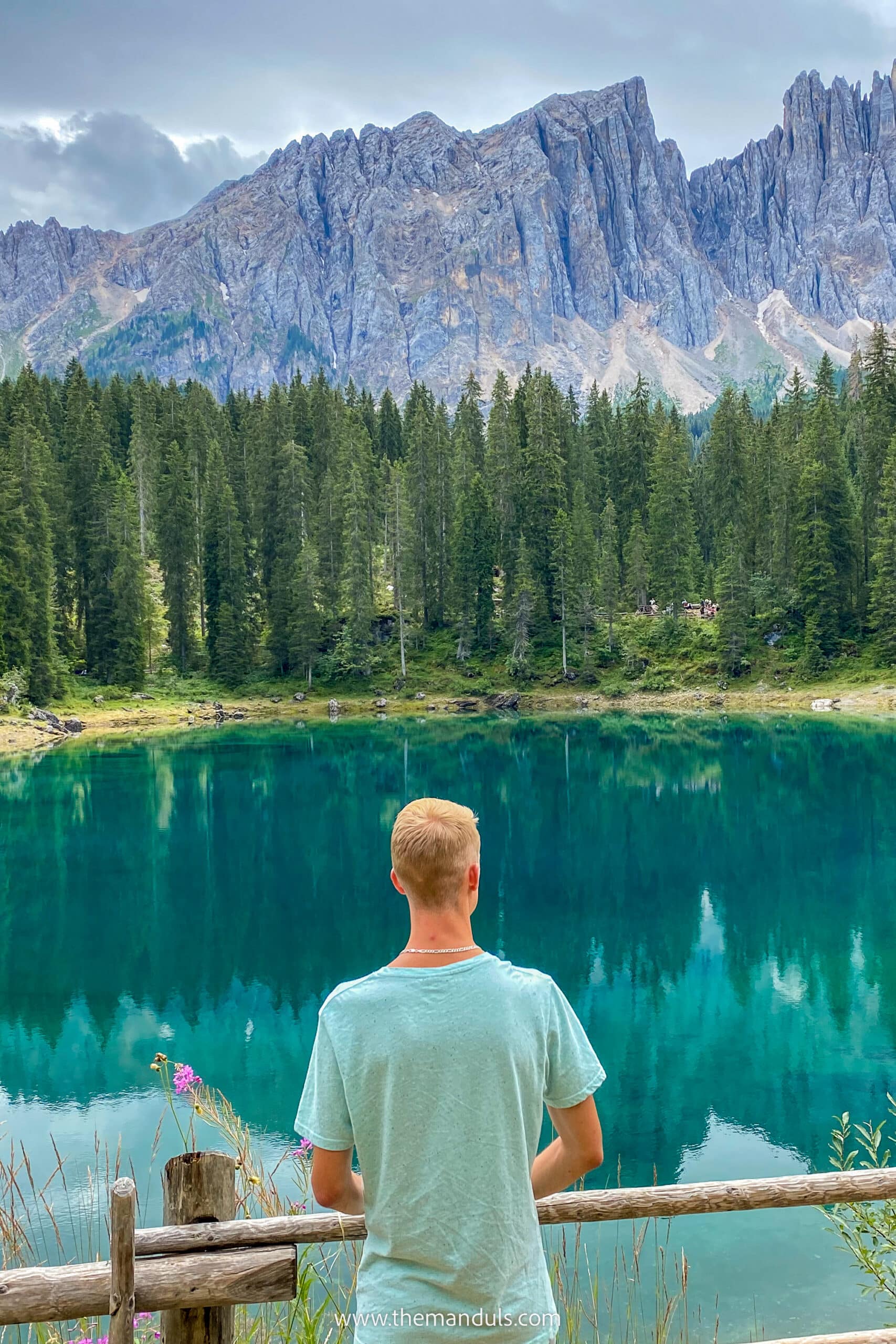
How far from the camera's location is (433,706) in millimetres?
63938

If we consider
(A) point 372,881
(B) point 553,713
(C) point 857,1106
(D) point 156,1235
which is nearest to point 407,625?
(B) point 553,713

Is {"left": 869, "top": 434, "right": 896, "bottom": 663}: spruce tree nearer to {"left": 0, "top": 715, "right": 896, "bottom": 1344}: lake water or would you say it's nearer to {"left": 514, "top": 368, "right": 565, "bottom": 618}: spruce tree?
{"left": 0, "top": 715, "right": 896, "bottom": 1344}: lake water

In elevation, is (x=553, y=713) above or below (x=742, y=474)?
below

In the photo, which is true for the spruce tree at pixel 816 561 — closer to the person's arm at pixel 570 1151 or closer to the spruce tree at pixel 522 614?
the spruce tree at pixel 522 614

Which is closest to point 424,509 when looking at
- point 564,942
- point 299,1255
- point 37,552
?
point 37,552

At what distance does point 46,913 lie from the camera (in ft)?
72.8

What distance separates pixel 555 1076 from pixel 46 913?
2168 centimetres

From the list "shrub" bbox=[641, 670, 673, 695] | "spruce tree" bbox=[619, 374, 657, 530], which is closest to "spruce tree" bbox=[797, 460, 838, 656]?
"shrub" bbox=[641, 670, 673, 695]

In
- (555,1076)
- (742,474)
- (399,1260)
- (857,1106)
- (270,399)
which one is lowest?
(857,1106)

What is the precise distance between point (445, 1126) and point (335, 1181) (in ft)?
1.22

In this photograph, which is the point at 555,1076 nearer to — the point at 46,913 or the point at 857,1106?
the point at 857,1106

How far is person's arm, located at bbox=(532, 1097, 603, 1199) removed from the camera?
2.88m

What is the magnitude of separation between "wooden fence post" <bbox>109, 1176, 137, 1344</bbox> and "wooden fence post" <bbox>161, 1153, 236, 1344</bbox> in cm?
29

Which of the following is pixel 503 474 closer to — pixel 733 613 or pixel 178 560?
pixel 733 613
